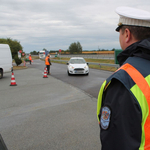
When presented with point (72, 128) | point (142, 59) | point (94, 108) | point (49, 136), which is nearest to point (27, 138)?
point (49, 136)

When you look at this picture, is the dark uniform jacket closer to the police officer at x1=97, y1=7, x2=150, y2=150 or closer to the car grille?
the police officer at x1=97, y1=7, x2=150, y2=150

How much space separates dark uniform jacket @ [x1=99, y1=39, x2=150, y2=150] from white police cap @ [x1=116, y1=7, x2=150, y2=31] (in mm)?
165

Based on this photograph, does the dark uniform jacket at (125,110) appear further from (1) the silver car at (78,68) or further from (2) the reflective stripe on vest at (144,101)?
(1) the silver car at (78,68)

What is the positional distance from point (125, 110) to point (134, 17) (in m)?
0.71

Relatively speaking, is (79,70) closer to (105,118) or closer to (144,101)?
(105,118)

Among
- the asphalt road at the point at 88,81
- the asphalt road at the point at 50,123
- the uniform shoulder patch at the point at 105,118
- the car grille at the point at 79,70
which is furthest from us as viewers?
the car grille at the point at 79,70

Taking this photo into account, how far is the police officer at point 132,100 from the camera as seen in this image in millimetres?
1078

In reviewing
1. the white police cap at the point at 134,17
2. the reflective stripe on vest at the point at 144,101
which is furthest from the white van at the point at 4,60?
the reflective stripe on vest at the point at 144,101

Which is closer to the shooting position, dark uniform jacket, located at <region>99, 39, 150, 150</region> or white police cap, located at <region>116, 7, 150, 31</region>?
dark uniform jacket, located at <region>99, 39, 150, 150</region>

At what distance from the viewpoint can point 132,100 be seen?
3.51 ft

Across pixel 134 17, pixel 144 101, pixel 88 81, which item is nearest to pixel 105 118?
pixel 144 101

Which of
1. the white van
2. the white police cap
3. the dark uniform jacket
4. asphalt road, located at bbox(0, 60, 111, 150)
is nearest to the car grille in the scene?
the white van

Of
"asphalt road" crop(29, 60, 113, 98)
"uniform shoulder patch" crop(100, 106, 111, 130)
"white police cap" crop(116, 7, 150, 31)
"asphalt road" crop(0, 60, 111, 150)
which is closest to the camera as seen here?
"uniform shoulder patch" crop(100, 106, 111, 130)

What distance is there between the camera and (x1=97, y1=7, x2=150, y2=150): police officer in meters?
1.08
